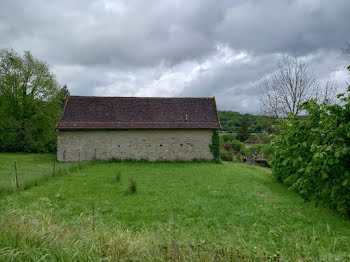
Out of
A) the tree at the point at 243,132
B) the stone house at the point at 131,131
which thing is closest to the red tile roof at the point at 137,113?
the stone house at the point at 131,131

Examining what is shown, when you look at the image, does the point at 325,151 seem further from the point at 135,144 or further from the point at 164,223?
the point at 135,144

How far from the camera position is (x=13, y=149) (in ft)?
85.6

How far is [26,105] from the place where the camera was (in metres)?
26.9

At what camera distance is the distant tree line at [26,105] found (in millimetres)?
25453

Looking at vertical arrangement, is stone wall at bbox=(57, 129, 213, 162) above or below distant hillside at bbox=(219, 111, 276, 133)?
below

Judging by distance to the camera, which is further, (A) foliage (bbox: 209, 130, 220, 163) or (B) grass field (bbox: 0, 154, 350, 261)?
(A) foliage (bbox: 209, 130, 220, 163)

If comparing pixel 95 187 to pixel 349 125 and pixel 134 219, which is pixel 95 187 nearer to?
pixel 134 219

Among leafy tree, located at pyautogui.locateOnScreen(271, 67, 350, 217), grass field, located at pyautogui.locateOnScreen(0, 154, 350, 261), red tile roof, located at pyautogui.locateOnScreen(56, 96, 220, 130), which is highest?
red tile roof, located at pyautogui.locateOnScreen(56, 96, 220, 130)

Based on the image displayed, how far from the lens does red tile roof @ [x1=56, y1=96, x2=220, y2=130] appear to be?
1953 centimetres

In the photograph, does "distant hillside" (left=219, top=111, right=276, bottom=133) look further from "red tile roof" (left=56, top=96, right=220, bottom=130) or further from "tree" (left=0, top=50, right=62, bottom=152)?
"tree" (left=0, top=50, right=62, bottom=152)

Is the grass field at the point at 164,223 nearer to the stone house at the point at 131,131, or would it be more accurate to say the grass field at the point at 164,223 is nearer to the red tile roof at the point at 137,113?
the stone house at the point at 131,131

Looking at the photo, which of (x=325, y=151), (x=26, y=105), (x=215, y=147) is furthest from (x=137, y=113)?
(x=325, y=151)

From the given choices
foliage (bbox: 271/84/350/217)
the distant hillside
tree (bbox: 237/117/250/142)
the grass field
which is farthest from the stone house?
the distant hillside

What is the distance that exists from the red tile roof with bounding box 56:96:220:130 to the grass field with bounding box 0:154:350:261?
8.63 m
